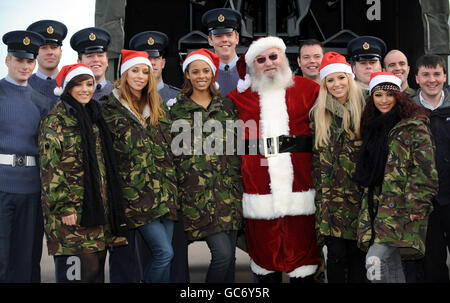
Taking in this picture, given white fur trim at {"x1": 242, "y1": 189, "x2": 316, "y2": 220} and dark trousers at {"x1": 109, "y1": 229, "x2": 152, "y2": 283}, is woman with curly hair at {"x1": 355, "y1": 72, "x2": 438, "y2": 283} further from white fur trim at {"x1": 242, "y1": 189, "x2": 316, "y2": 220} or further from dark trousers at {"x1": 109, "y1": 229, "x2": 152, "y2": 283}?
dark trousers at {"x1": 109, "y1": 229, "x2": 152, "y2": 283}

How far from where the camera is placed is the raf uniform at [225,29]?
3619 mm

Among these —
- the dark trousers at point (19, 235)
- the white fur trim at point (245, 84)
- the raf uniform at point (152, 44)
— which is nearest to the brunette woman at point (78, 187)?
the dark trousers at point (19, 235)

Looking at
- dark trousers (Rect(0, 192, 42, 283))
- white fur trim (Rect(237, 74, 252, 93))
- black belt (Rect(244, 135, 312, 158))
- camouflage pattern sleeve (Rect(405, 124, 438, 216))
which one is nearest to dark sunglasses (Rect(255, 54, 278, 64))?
white fur trim (Rect(237, 74, 252, 93))

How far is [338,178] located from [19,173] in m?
1.88

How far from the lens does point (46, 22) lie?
377cm

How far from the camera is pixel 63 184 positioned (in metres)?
2.54

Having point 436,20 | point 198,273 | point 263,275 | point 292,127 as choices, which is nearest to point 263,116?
point 292,127

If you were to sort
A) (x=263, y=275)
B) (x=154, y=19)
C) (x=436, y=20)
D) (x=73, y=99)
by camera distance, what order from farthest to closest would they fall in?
(x=154, y=19), (x=436, y=20), (x=263, y=275), (x=73, y=99)

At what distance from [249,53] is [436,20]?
2.31m

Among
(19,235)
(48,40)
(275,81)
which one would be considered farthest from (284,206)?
(48,40)

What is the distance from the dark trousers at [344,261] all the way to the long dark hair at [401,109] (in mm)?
628

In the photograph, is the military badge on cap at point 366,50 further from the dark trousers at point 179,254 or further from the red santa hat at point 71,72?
the red santa hat at point 71,72

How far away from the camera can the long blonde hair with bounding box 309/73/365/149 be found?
108 inches
